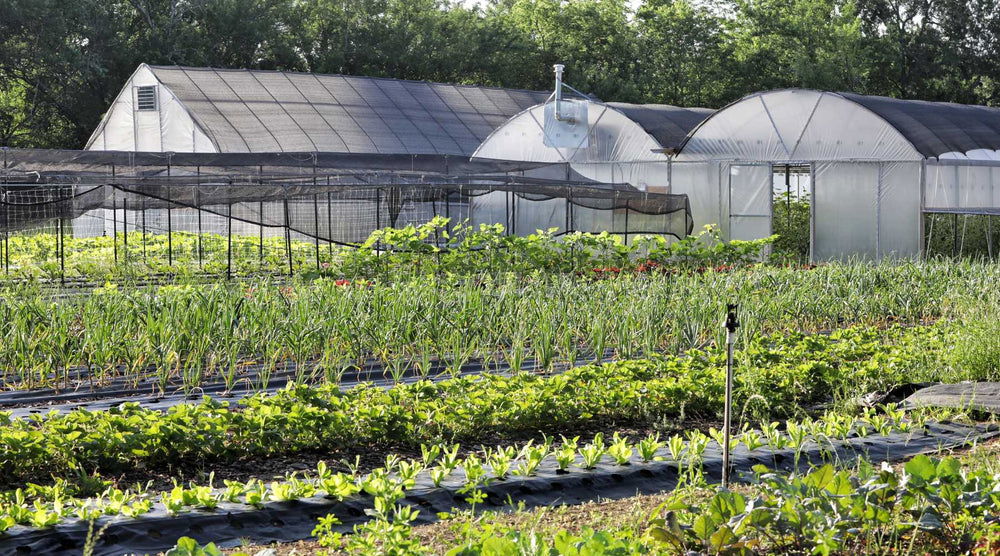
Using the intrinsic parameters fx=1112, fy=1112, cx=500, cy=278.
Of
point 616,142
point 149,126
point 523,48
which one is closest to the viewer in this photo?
point 616,142

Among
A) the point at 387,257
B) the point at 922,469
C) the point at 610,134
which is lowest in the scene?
the point at 922,469

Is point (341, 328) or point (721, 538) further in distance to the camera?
point (341, 328)

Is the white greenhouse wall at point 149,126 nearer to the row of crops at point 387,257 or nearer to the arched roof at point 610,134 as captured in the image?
the arched roof at point 610,134

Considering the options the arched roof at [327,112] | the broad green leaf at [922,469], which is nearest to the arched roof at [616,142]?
the arched roof at [327,112]

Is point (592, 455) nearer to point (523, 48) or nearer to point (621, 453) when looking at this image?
point (621, 453)

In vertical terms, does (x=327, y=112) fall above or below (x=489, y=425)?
above

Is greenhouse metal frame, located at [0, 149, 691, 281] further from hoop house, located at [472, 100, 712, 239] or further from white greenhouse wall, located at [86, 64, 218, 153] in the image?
white greenhouse wall, located at [86, 64, 218, 153]

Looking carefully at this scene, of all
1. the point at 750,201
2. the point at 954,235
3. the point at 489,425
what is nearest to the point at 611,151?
the point at 750,201

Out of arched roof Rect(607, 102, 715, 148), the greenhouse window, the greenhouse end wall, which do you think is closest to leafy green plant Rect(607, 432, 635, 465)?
the greenhouse end wall

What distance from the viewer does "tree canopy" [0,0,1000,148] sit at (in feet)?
96.6

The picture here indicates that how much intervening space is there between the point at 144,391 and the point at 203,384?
324 mm

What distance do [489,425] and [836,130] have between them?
12.7 meters

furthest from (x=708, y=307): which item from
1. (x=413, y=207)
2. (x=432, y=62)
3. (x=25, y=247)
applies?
(x=432, y=62)

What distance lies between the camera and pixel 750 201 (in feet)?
56.7
